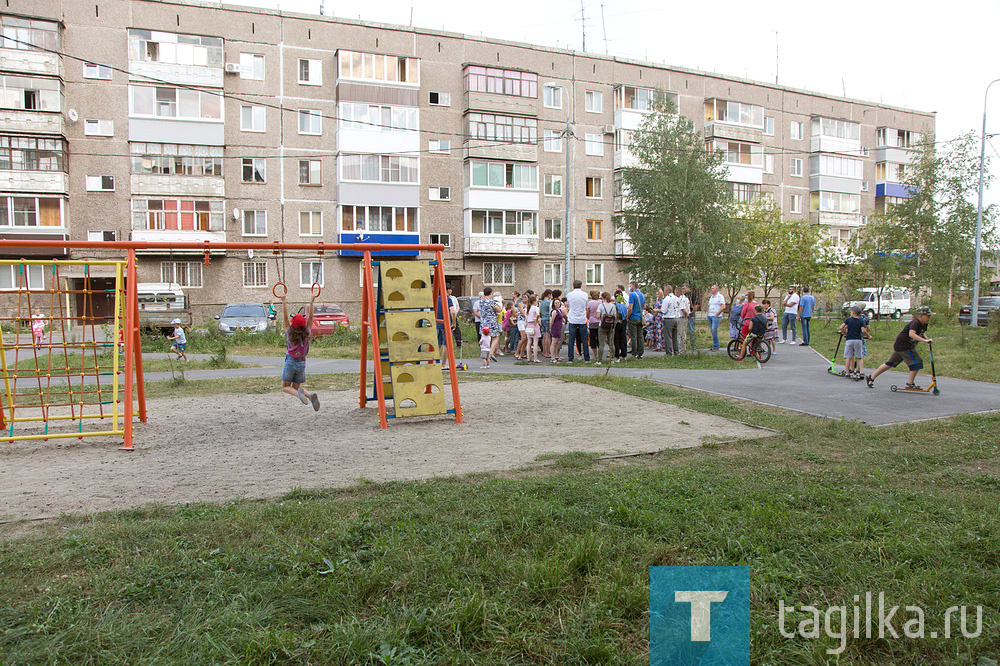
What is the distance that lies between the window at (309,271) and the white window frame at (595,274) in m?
17.7

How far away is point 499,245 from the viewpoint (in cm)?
4256

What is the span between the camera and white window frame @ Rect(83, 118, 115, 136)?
1398 inches

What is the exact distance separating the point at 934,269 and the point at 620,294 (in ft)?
76.5

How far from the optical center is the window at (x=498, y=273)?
142ft

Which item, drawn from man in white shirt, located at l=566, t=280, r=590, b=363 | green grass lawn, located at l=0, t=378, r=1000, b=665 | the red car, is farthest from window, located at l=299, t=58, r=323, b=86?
green grass lawn, located at l=0, t=378, r=1000, b=665

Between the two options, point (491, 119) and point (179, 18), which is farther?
point (491, 119)

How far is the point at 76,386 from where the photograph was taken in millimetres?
15102

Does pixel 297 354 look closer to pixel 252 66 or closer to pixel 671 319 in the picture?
pixel 671 319

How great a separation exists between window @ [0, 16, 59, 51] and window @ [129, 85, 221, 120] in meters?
4.02

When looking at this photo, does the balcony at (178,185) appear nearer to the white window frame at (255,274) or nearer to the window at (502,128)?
the white window frame at (255,274)

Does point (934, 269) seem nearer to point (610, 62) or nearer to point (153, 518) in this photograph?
point (610, 62)

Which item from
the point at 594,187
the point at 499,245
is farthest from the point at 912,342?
the point at 594,187

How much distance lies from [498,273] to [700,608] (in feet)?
132

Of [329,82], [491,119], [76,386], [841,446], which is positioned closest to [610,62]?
[491,119]
